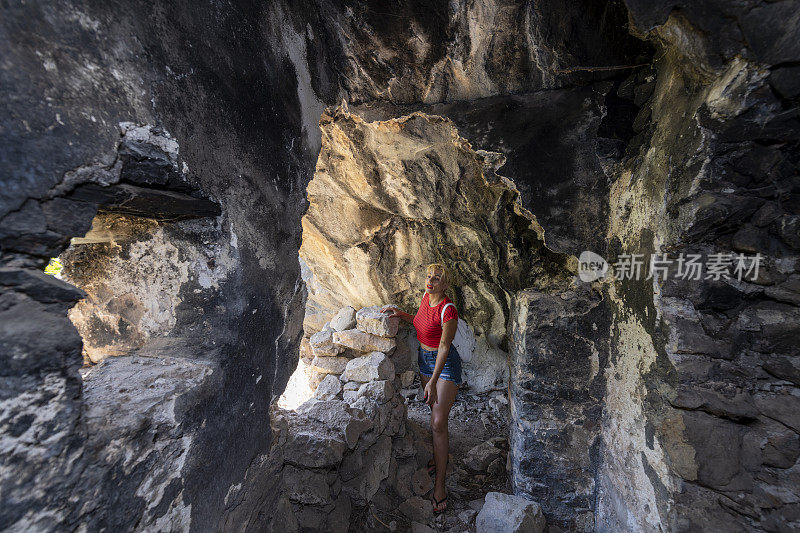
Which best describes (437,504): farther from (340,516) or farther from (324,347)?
(324,347)

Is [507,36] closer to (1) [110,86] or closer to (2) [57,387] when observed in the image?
(1) [110,86]

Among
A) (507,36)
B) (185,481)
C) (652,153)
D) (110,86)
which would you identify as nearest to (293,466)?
(185,481)

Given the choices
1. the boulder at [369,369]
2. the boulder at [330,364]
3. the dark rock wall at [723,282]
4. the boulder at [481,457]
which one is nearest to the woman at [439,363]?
the boulder at [481,457]

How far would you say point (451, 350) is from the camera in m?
2.90

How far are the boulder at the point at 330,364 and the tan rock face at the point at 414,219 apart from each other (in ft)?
2.65

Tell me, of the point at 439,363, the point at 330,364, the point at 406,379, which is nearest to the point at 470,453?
the point at 439,363

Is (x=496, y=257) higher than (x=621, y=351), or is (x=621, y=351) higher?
(x=496, y=257)

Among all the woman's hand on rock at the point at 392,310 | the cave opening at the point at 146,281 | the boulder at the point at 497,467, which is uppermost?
the cave opening at the point at 146,281

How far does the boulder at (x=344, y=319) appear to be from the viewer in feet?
13.9

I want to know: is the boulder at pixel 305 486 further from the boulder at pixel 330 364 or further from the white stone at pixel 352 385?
the boulder at pixel 330 364

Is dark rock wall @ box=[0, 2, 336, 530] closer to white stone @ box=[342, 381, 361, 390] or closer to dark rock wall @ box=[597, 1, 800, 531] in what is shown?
dark rock wall @ box=[597, 1, 800, 531]

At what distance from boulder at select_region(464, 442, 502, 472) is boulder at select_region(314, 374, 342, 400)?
131cm

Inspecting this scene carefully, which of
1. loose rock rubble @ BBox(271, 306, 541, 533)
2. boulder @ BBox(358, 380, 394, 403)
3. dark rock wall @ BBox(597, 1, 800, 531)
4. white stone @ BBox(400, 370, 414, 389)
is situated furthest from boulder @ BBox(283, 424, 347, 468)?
white stone @ BBox(400, 370, 414, 389)

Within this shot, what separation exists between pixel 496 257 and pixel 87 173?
2.61 metres
